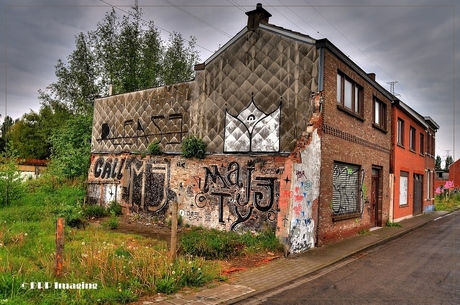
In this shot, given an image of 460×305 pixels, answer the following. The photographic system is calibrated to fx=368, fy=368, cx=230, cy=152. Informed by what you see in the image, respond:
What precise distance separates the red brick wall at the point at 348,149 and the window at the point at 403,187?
291cm

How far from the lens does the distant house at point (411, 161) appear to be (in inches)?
731

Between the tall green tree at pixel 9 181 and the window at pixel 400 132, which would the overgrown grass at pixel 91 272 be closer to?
the tall green tree at pixel 9 181

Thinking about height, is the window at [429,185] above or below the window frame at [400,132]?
below

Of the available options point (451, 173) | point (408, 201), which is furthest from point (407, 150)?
point (451, 173)

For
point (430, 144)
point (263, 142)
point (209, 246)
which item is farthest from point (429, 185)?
point (209, 246)

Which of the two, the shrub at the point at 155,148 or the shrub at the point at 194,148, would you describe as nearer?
the shrub at the point at 194,148

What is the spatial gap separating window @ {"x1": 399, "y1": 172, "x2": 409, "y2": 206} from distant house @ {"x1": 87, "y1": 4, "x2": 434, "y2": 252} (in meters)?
4.47

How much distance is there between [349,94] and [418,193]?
13.4m

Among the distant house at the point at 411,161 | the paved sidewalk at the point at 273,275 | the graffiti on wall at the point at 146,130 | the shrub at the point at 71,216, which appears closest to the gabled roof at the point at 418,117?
the distant house at the point at 411,161

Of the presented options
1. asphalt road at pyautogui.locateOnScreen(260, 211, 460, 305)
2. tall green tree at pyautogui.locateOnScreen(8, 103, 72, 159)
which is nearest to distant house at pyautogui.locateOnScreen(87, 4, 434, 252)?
asphalt road at pyautogui.locateOnScreen(260, 211, 460, 305)

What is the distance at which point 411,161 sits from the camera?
21.1 metres

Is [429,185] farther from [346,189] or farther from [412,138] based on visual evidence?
[346,189]

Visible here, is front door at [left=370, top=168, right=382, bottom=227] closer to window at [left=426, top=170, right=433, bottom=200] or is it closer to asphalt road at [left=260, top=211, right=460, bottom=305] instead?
asphalt road at [left=260, top=211, right=460, bottom=305]

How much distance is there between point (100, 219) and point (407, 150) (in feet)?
53.4
